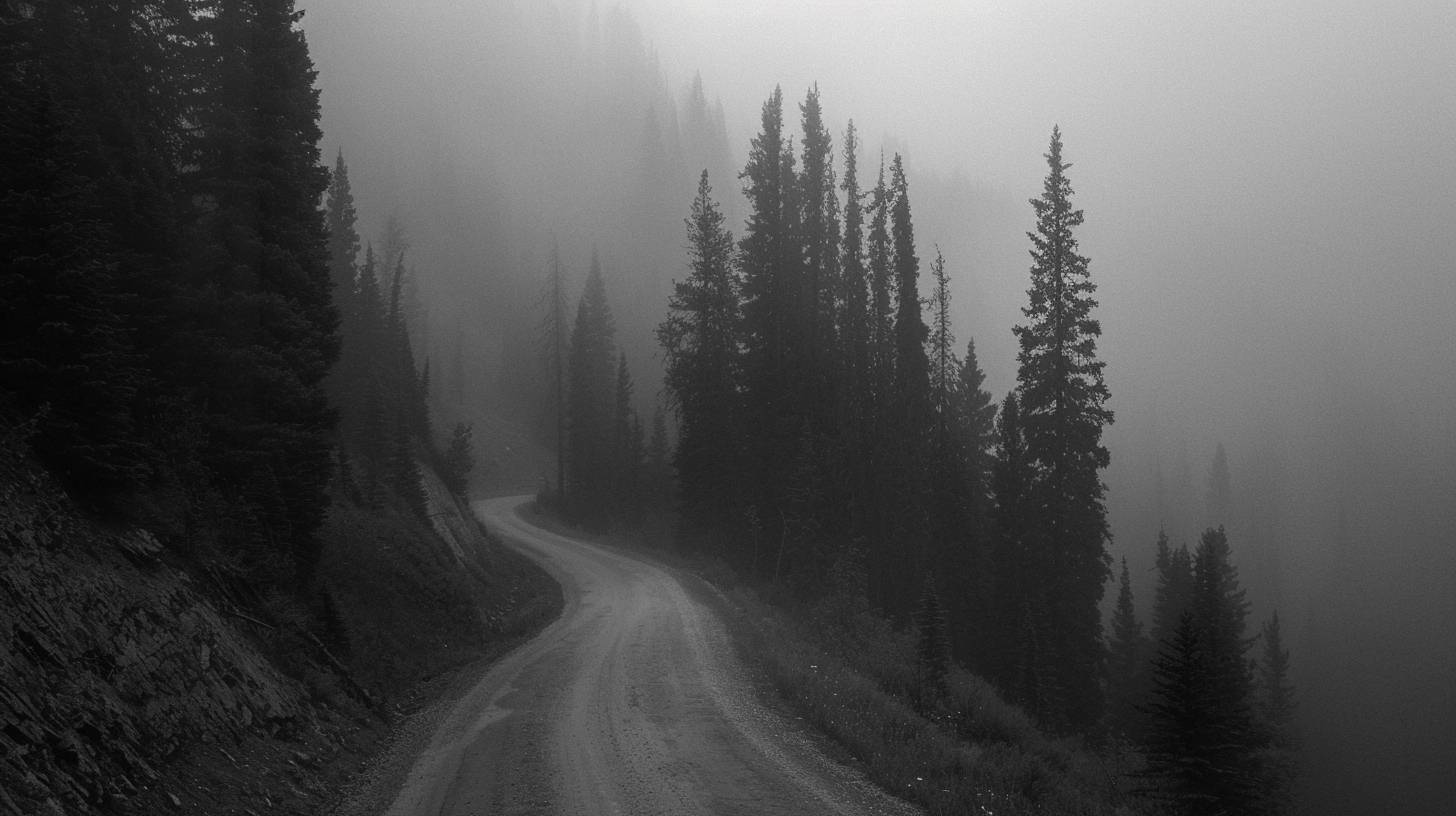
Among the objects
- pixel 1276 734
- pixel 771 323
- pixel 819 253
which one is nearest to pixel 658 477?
pixel 771 323

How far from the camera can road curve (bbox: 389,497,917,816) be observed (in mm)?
9609

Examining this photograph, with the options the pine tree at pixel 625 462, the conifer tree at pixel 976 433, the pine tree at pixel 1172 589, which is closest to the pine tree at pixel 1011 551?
the conifer tree at pixel 976 433

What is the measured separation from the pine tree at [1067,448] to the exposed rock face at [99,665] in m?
23.7

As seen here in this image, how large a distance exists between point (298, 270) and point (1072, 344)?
2403 centimetres

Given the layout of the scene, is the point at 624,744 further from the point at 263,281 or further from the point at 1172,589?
the point at 1172,589

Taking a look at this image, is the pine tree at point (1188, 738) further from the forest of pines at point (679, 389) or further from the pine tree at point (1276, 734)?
the pine tree at point (1276, 734)

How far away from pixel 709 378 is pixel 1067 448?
16550 millimetres

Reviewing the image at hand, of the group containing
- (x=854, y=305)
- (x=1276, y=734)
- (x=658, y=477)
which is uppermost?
(x=854, y=305)

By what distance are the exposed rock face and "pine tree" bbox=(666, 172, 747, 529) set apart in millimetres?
25242

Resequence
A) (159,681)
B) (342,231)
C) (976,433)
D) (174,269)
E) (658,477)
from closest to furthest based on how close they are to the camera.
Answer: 1. (159,681)
2. (174,269)
3. (976,433)
4. (342,231)
5. (658,477)

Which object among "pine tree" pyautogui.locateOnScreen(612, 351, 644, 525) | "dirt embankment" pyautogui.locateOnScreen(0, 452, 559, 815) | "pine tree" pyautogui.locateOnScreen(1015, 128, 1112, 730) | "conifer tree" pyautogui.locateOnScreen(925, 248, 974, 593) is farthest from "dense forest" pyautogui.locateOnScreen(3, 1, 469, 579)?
"pine tree" pyautogui.locateOnScreen(612, 351, 644, 525)

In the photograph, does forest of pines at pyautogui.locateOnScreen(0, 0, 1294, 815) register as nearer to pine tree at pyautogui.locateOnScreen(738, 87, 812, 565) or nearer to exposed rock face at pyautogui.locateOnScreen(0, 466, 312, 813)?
pine tree at pyautogui.locateOnScreen(738, 87, 812, 565)

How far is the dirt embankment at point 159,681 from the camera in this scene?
7285mm

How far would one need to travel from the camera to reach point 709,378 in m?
37.1
